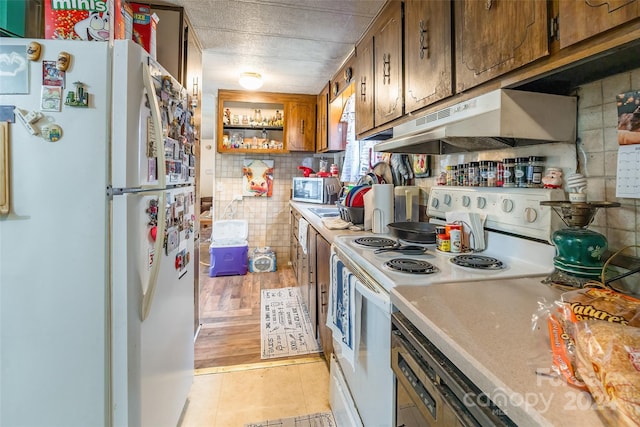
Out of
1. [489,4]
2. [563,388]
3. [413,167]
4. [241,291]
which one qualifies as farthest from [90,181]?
[241,291]

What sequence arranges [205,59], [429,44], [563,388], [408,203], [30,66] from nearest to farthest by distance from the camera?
1. [563,388]
2. [30,66]
3. [429,44]
4. [408,203]
5. [205,59]

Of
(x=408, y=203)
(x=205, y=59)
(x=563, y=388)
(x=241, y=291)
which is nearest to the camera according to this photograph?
(x=563, y=388)

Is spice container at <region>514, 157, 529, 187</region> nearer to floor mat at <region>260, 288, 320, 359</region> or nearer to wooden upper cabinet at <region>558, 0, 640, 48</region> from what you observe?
wooden upper cabinet at <region>558, 0, 640, 48</region>

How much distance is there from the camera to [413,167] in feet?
6.52

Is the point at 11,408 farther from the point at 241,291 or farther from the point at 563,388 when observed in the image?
the point at 241,291

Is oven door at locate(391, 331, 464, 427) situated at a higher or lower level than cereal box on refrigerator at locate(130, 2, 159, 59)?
lower

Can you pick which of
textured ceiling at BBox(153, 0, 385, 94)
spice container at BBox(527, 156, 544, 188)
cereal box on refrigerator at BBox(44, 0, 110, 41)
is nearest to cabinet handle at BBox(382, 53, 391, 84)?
textured ceiling at BBox(153, 0, 385, 94)

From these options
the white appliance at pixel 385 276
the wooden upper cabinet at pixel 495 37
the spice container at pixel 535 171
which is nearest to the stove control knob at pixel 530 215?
the white appliance at pixel 385 276

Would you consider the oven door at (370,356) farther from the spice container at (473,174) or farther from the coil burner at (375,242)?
the spice container at (473,174)

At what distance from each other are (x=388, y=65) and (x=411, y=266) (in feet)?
4.28

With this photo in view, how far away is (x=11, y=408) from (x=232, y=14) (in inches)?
87.9

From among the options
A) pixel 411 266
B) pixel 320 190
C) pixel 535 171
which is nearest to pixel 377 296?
pixel 411 266

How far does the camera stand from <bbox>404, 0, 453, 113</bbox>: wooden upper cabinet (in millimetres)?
1208

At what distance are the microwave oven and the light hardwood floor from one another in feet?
3.42
